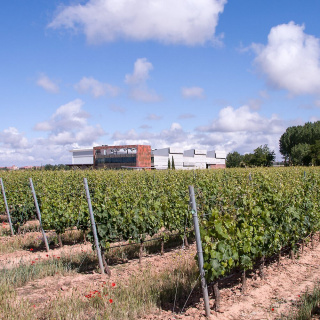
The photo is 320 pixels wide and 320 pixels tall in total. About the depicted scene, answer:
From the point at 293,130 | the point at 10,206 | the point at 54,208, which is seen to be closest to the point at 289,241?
the point at 54,208

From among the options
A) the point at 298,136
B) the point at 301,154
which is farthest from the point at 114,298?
the point at 298,136

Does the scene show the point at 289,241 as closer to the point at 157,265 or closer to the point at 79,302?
the point at 157,265

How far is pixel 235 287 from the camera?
554 cm

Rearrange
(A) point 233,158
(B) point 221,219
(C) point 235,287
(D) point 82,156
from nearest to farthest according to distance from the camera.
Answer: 1. (B) point 221,219
2. (C) point 235,287
3. (D) point 82,156
4. (A) point 233,158

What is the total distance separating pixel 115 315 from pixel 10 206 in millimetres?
9160

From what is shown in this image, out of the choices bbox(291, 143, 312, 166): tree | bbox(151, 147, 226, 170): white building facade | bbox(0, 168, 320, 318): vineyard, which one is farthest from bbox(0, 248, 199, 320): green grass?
bbox(151, 147, 226, 170): white building facade

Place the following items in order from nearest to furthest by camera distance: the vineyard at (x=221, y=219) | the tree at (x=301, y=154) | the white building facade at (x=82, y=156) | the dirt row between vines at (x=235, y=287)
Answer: the dirt row between vines at (x=235, y=287) → the vineyard at (x=221, y=219) → the tree at (x=301, y=154) → the white building facade at (x=82, y=156)

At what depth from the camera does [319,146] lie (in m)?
51.0

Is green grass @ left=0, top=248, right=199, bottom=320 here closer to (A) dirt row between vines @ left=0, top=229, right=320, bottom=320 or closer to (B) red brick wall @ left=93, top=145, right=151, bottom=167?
(A) dirt row between vines @ left=0, top=229, right=320, bottom=320

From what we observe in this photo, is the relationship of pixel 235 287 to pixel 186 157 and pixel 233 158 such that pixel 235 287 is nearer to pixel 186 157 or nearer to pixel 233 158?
pixel 186 157

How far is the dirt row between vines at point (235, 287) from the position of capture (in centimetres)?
453

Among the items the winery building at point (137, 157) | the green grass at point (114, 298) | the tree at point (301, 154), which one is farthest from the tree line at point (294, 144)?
the green grass at point (114, 298)

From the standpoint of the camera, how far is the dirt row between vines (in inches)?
178

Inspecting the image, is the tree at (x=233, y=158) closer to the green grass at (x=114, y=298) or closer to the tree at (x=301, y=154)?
the tree at (x=301, y=154)
